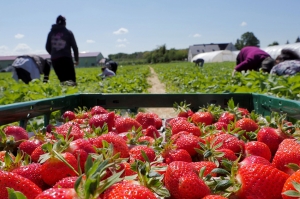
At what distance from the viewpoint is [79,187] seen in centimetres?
89

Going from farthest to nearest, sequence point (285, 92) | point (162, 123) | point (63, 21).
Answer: point (63, 21) → point (285, 92) → point (162, 123)

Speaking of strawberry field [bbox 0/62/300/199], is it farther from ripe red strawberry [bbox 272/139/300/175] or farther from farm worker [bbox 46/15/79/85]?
farm worker [bbox 46/15/79/85]

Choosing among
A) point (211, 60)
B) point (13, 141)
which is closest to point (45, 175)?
point (13, 141)

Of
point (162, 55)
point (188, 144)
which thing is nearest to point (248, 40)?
point (162, 55)

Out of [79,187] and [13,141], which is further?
[13,141]

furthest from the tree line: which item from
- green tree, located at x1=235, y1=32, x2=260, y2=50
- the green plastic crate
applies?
the green plastic crate

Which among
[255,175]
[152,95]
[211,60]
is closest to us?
[255,175]

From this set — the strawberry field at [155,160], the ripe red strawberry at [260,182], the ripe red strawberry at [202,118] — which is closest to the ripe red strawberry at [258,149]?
the strawberry field at [155,160]

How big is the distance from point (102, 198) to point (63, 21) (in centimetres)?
695

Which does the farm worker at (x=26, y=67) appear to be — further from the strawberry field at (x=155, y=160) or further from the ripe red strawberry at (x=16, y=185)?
the ripe red strawberry at (x=16, y=185)

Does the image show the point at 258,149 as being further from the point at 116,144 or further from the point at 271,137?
the point at 116,144

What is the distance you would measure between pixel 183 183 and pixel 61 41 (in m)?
6.68

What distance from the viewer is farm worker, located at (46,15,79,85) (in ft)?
23.8

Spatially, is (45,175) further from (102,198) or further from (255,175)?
(255,175)
